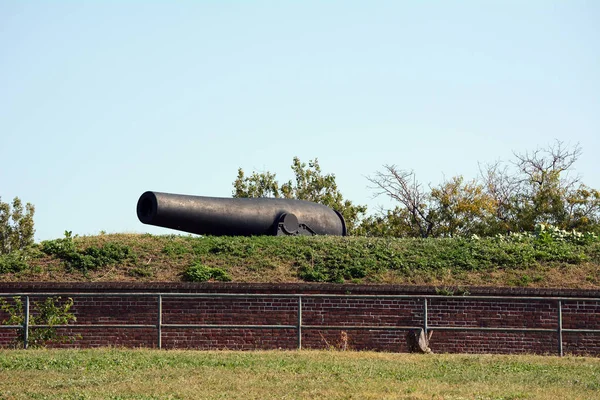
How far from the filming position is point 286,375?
48.1ft

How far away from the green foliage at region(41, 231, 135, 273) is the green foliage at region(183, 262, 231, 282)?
74.8 inches

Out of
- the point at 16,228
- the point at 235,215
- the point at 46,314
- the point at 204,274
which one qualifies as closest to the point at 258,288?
the point at 204,274

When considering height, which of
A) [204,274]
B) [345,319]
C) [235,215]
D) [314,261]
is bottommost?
[345,319]

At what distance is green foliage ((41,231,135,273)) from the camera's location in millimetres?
23438

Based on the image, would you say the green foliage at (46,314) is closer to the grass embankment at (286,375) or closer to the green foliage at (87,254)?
the green foliage at (87,254)

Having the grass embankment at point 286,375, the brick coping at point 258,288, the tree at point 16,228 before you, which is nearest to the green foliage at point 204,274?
the brick coping at point 258,288

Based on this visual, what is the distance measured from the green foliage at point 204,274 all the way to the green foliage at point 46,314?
2.67m

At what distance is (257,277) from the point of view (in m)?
22.8

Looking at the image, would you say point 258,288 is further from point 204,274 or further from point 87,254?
point 87,254

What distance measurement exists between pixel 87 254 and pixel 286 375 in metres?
10.5

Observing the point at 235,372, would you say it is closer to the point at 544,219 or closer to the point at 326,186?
the point at 544,219

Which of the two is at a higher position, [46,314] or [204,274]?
[204,274]

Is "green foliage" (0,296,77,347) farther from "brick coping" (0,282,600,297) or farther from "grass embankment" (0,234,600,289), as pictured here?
"grass embankment" (0,234,600,289)

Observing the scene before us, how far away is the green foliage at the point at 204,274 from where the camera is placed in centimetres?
2248
